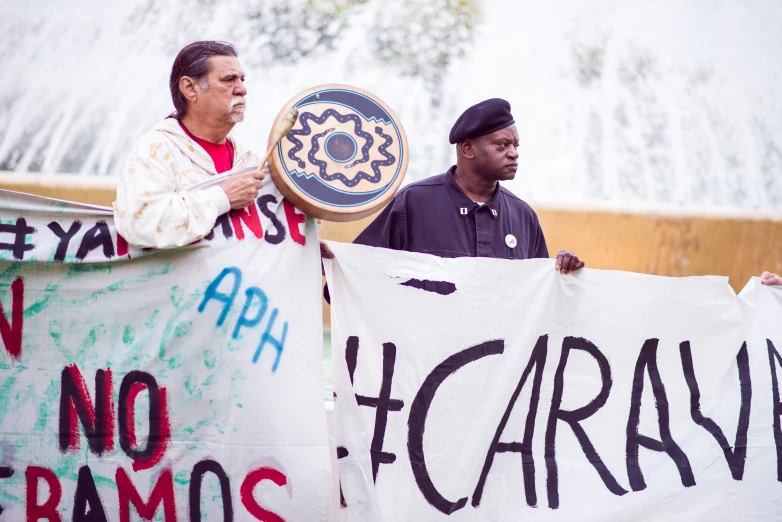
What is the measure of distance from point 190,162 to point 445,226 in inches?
41.3

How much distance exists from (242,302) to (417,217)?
37.1 inches

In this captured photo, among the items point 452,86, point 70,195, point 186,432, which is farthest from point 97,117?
point 186,432

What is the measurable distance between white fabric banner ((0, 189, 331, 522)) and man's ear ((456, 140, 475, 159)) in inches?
42.0

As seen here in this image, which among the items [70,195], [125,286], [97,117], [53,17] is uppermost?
[53,17]

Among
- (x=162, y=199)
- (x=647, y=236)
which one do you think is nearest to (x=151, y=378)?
(x=162, y=199)

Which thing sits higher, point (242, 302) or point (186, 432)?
point (242, 302)

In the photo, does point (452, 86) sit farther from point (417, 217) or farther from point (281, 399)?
point (281, 399)

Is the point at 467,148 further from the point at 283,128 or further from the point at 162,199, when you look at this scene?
the point at 162,199

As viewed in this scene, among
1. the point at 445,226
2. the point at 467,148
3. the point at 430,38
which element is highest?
the point at 430,38

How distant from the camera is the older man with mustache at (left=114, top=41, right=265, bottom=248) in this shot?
106 inches

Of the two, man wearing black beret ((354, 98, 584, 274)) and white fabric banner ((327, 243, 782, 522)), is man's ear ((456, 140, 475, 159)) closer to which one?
man wearing black beret ((354, 98, 584, 274))

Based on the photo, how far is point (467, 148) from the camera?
3654 millimetres

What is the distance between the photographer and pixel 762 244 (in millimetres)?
8727

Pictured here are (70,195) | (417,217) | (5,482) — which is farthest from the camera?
(70,195)
